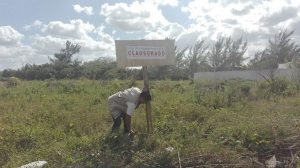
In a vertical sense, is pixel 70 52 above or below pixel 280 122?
above

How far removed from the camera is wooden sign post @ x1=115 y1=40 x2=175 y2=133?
8016mm

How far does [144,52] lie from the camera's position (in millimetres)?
8164

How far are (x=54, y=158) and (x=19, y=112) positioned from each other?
488cm

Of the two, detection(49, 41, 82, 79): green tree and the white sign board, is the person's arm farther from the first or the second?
detection(49, 41, 82, 79): green tree

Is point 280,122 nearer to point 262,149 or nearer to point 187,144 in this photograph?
point 262,149

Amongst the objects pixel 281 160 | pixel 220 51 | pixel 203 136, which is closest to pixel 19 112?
pixel 203 136

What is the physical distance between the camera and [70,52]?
57781mm

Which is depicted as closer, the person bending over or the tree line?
the person bending over

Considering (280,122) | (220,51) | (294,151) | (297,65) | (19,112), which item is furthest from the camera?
(220,51)

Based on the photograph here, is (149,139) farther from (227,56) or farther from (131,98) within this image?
(227,56)

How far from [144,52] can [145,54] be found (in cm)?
5

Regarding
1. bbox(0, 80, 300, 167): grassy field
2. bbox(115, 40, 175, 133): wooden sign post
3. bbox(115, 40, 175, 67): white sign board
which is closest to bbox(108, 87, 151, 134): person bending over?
bbox(115, 40, 175, 133): wooden sign post

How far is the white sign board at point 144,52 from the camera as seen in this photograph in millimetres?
8016

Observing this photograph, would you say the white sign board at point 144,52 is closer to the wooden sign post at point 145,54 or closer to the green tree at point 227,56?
the wooden sign post at point 145,54
